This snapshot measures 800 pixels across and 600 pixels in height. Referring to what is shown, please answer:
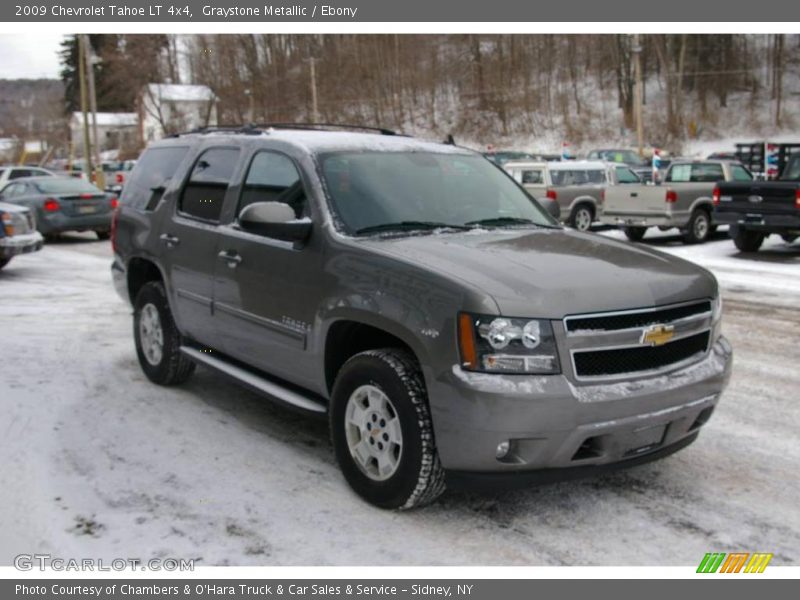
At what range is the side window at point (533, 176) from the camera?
2005 cm

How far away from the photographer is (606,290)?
3.90 m

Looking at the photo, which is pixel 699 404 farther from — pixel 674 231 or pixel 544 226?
pixel 674 231

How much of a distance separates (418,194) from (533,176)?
613 inches

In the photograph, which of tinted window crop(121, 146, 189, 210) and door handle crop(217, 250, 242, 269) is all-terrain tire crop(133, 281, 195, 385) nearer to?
tinted window crop(121, 146, 189, 210)

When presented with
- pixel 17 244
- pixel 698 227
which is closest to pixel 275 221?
pixel 17 244

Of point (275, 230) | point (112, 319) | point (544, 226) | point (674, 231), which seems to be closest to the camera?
point (275, 230)

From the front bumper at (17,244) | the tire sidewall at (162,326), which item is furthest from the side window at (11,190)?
the tire sidewall at (162,326)

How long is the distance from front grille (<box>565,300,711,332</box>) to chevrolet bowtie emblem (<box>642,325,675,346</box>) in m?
0.03

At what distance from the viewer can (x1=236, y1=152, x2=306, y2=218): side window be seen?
A: 4.99 metres

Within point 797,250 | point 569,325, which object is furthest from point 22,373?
point 797,250

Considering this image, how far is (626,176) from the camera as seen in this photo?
70.5 feet

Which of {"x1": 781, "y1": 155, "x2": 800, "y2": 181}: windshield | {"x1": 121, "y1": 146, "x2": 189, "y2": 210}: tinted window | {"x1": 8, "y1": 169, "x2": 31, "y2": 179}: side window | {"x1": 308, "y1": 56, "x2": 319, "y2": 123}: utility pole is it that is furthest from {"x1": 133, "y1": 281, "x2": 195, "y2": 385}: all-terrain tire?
{"x1": 308, "y1": 56, "x2": 319, "y2": 123}: utility pole

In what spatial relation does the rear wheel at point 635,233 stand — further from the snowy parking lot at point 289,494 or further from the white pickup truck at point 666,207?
the snowy parking lot at point 289,494

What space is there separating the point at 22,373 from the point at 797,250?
13483 mm
